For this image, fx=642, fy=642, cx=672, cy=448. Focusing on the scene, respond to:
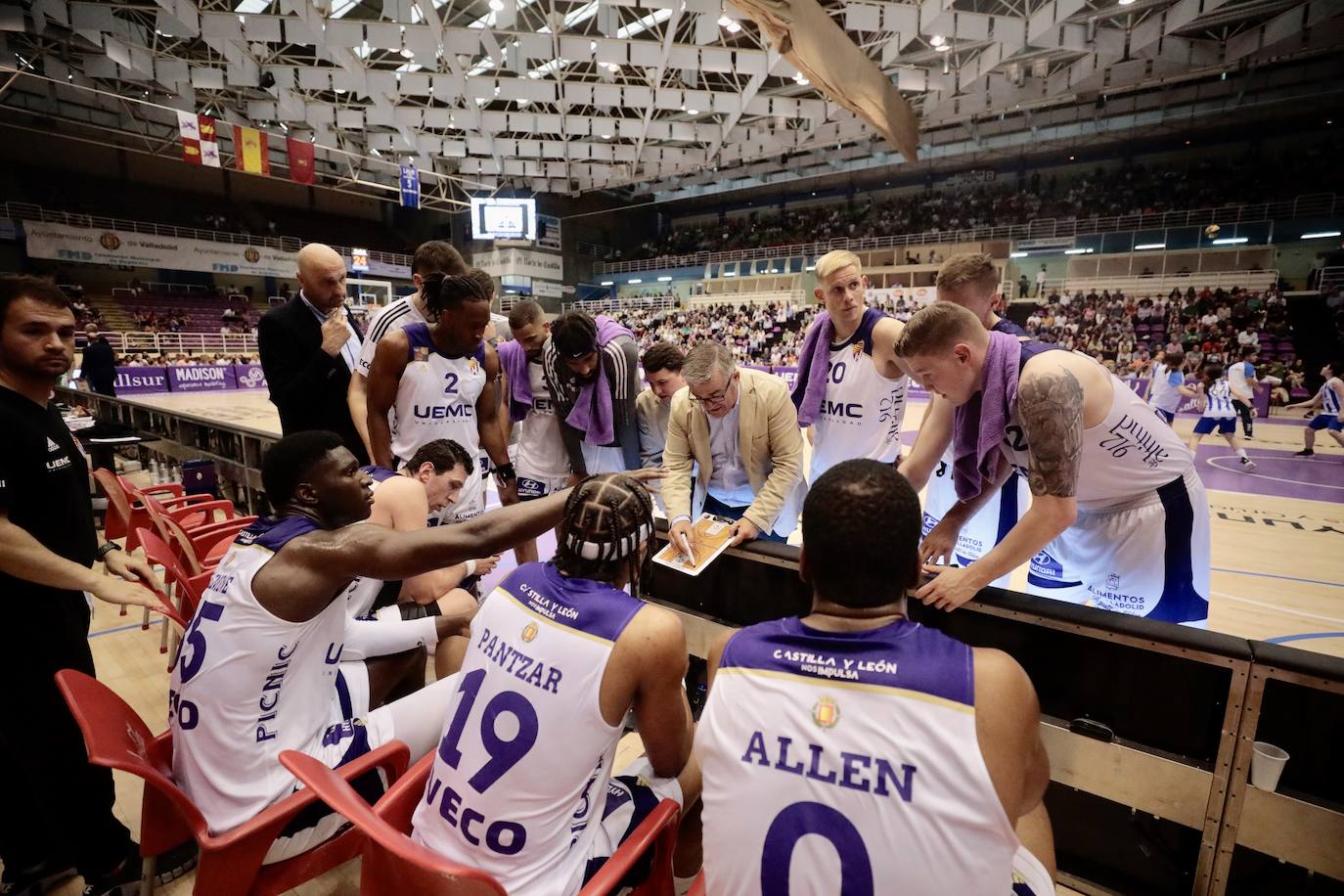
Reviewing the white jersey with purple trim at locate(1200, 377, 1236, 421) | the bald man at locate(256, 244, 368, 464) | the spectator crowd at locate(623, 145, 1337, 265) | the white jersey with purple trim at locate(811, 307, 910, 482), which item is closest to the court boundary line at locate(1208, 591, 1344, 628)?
the white jersey with purple trim at locate(811, 307, 910, 482)

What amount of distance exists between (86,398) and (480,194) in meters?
23.7

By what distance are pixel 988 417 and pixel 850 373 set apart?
4.51 feet

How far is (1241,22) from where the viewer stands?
1371 cm

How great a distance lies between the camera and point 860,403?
329 centimetres

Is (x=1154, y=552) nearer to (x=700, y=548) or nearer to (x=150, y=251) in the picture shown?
(x=700, y=548)

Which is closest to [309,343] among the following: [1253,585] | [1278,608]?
[1278,608]

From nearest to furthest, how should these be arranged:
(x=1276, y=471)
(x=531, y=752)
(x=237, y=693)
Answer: (x=531, y=752) < (x=237, y=693) < (x=1276, y=471)

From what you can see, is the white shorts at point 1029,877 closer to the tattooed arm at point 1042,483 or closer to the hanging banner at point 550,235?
the tattooed arm at point 1042,483

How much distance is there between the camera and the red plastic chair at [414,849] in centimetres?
116

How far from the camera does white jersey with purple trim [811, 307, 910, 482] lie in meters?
3.24

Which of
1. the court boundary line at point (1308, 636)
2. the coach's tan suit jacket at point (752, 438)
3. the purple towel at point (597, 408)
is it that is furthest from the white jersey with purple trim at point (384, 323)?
the court boundary line at point (1308, 636)

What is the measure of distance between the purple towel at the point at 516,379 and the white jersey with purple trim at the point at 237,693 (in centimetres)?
212

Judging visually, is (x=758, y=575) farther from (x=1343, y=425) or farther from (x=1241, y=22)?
(x=1241, y=22)

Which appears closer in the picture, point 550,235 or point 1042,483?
point 1042,483
